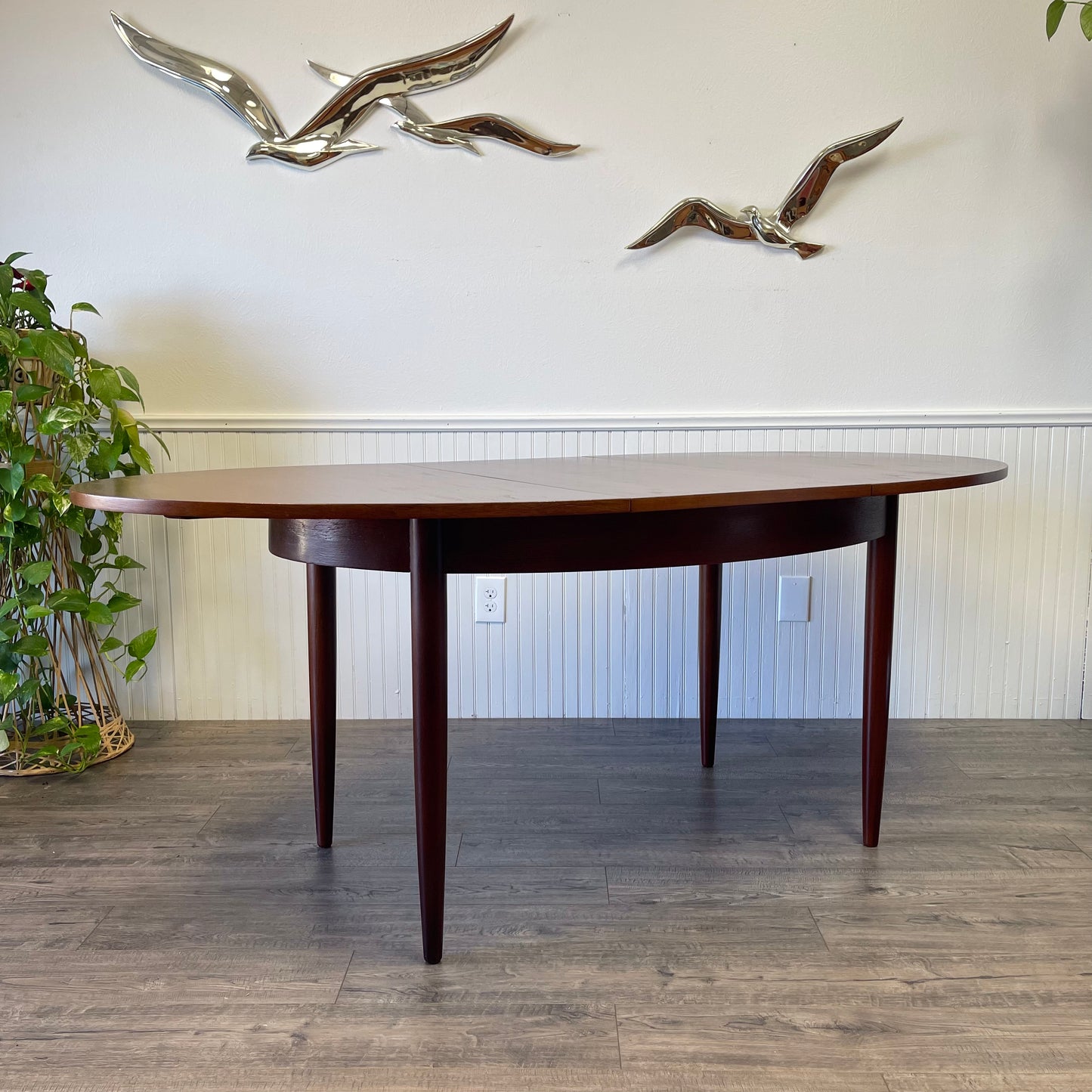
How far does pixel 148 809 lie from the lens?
1619mm

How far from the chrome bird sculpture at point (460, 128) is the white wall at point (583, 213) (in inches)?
Result: 1.2

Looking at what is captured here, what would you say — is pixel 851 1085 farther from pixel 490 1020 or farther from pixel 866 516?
A: pixel 866 516

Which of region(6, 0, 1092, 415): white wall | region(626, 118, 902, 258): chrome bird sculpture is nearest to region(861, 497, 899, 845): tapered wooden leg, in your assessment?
region(6, 0, 1092, 415): white wall

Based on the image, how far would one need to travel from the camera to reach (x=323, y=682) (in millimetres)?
1404

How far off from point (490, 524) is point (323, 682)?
0.49 metres

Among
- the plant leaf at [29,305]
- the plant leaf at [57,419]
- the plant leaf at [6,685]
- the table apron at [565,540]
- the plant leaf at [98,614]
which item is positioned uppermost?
the plant leaf at [29,305]

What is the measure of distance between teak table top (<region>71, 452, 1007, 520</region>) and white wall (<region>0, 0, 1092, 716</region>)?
57 centimetres

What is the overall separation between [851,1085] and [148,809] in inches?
49.4

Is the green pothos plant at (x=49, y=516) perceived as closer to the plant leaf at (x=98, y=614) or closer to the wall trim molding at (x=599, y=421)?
the plant leaf at (x=98, y=614)

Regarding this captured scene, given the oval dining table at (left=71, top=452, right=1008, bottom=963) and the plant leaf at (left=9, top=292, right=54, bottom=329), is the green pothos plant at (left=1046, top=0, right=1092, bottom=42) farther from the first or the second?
the plant leaf at (left=9, top=292, right=54, bottom=329)

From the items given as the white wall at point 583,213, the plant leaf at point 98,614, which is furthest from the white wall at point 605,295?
the plant leaf at point 98,614

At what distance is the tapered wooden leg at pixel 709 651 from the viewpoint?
5.77 ft

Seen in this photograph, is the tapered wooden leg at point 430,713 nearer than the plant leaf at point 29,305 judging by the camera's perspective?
Yes

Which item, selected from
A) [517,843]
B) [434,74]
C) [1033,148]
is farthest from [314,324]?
[1033,148]
